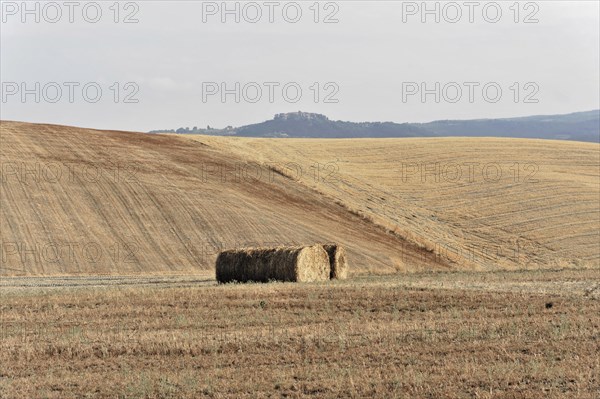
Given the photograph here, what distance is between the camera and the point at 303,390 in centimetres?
1216

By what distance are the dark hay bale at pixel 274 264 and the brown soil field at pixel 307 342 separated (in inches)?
126

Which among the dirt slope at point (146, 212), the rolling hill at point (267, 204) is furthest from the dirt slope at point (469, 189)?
the dirt slope at point (146, 212)

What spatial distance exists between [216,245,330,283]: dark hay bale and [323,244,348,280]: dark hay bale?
417 mm

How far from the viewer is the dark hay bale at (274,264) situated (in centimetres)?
2675

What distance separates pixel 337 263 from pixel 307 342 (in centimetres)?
1299

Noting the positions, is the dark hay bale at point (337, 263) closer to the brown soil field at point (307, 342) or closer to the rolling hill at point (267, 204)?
the rolling hill at point (267, 204)

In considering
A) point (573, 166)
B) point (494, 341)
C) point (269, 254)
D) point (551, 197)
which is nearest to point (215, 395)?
point (494, 341)

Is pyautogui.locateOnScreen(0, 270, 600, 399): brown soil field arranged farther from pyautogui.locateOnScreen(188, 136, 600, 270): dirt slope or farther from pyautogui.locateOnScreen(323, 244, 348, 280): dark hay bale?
pyautogui.locateOnScreen(188, 136, 600, 270): dirt slope

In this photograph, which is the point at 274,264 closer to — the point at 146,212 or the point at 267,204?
the point at 146,212

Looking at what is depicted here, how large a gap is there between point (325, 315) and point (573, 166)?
48.0m

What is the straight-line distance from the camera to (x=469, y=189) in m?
55.2

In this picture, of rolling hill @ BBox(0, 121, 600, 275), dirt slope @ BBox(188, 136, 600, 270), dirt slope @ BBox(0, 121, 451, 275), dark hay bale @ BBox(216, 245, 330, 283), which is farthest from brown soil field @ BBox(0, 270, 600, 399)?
dirt slope @ BBox(188, 136, 600, 270)

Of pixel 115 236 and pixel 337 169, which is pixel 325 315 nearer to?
pixel 115 236

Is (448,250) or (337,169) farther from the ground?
(337,169)
